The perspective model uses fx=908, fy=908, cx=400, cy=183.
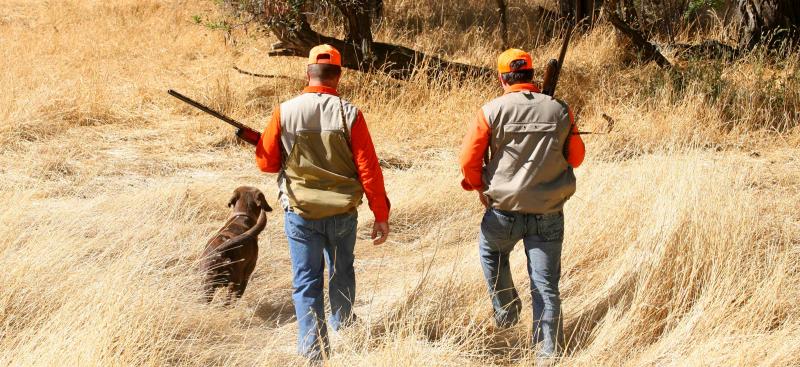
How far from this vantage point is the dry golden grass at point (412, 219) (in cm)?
429

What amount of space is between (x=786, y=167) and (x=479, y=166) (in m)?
4.54

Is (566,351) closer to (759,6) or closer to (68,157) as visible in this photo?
(68,157)

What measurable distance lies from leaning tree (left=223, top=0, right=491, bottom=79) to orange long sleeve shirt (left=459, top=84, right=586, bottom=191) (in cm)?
552

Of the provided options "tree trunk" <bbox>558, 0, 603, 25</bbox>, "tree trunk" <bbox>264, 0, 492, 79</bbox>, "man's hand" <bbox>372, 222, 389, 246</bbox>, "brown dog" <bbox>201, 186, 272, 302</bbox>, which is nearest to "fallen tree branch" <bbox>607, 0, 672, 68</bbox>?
"tree trunk" <bbox>558, 0, 603, 25</bbox>

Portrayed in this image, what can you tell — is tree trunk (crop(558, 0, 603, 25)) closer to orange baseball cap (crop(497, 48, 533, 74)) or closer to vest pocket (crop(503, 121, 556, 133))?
orange baseball cap (crop(497, 48, 533, 74))

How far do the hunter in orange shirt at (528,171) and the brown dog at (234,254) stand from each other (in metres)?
1.40

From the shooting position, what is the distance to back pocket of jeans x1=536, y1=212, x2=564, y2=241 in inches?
164

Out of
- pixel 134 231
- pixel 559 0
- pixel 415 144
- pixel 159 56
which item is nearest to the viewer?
pixel 134 231

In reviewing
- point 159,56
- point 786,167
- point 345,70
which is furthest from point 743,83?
point 159,56

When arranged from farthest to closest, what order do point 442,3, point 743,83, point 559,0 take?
point 442,3 < point 559,0 < point 743,83

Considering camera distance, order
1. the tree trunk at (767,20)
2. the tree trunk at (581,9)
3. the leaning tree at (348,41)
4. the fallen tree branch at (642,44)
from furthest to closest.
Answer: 1. the tree trunk at (581,9)
2. the tree trunk at (767,20)
3. the fallen tree branch at (642,44)
4. the leaning tree at (348,41)

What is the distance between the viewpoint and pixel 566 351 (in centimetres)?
437

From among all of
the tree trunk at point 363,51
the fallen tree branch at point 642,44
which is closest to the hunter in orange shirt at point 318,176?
the tree trunk at point 363,51

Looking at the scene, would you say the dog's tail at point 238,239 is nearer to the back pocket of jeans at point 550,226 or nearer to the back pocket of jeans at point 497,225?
the back pocket of jeans at point 497,225
